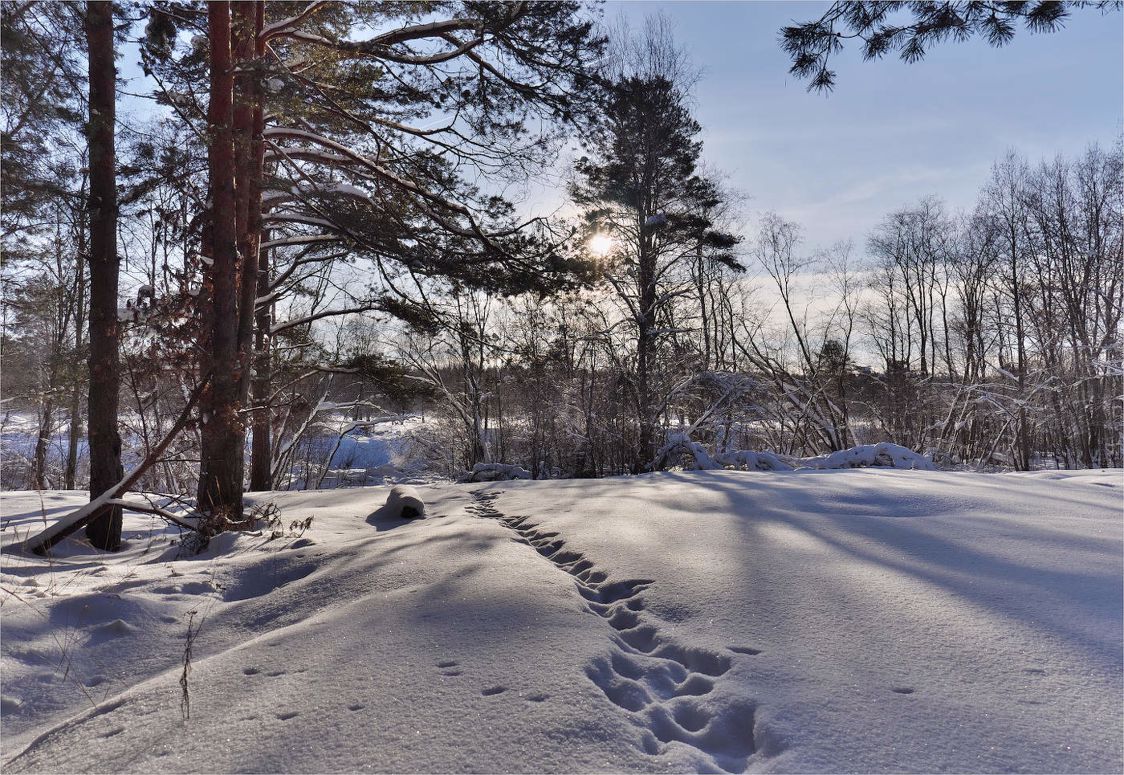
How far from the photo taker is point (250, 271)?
5605 millimetres

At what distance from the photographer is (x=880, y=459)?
8844mm

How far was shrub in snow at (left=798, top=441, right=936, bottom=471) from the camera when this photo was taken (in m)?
8.62

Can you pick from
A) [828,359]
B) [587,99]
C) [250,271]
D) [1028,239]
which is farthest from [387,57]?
[1028,239]

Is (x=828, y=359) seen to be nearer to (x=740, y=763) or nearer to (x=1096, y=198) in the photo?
(x=1096, y=198)

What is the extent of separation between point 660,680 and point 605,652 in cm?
21

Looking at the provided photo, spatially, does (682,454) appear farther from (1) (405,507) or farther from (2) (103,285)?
(2) (103,285)

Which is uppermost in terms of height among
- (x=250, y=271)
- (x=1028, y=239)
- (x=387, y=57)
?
(x=1028, y=239)

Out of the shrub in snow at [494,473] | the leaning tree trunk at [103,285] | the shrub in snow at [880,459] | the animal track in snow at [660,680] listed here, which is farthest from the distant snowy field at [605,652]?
the shrub in snow at [494,473]

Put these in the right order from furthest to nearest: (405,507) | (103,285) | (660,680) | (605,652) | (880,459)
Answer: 1. (880,459)
2. (405,507)
3. (103,285)
4. (605,652)
5. (660,680)

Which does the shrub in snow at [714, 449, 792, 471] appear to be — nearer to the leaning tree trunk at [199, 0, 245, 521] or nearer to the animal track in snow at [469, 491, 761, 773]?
the animal track in snow at [469, 491, 761, 773]

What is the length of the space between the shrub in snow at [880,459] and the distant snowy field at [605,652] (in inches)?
199

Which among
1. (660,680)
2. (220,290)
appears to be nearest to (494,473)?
(220,290)

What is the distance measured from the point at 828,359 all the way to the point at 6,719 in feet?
59.3

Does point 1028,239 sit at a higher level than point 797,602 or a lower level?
higher
